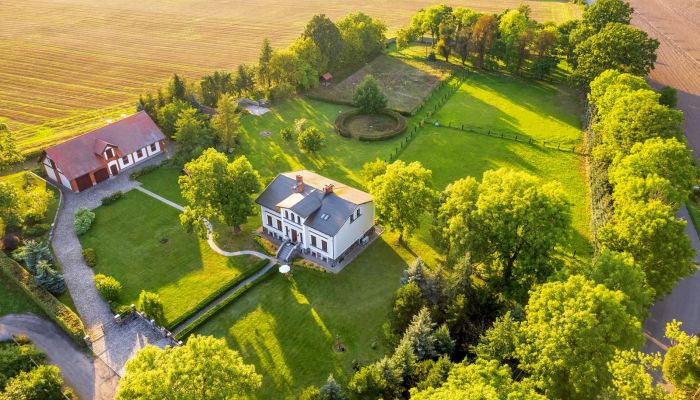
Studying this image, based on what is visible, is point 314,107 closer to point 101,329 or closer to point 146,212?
point 146,212

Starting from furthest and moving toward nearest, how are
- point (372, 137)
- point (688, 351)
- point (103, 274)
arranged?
point (372, 137) → point (103, 274) → point (688, 351)

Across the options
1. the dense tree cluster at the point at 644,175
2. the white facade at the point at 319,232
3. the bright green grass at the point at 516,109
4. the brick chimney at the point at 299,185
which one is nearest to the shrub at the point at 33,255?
the white facade at the point at 319,232

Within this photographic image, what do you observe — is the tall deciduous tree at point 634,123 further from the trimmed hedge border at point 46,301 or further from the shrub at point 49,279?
the shrub at point 49,279

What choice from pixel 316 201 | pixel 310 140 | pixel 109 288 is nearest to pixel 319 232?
pixel 316 201

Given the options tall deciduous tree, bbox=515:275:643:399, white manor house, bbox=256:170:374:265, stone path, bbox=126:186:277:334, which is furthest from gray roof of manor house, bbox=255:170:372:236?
tall deciduous tree, bbox=515:275:643:399

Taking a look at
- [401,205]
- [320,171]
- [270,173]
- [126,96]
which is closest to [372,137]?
[320,171]

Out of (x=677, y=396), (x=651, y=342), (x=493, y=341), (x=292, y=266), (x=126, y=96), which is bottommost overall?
(x=126, y=96)
